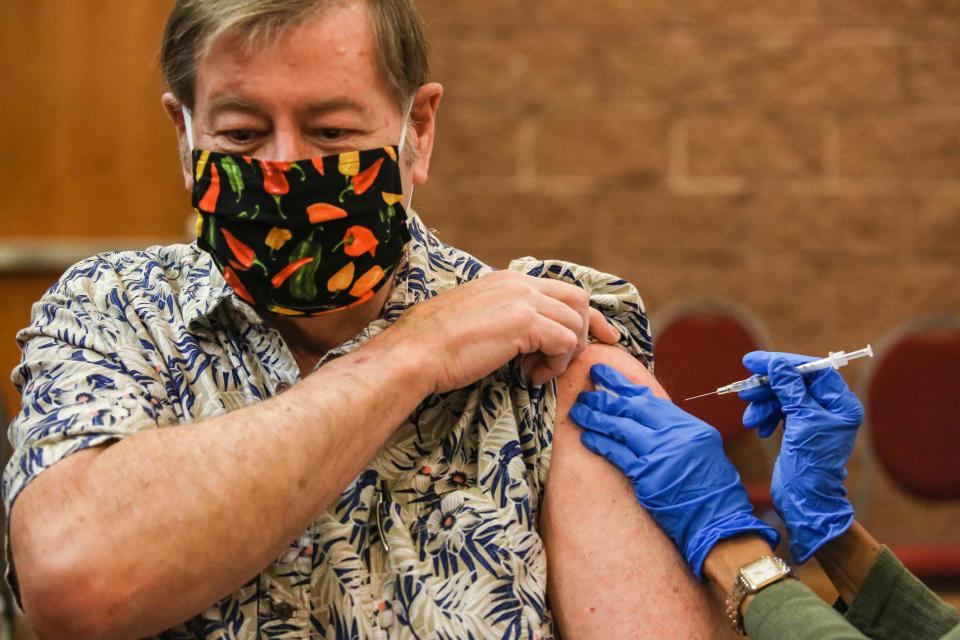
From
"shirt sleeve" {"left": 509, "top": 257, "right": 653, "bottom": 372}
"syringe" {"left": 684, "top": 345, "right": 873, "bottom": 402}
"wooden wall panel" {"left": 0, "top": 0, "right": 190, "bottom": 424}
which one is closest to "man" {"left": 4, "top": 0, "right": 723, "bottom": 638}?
"shirt sleeve" {"left": 509, "top": 257, "right": 653, "bottom": 372}

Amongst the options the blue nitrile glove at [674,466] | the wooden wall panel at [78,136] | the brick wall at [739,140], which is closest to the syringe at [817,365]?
the blue nitrile glove at [674,466]

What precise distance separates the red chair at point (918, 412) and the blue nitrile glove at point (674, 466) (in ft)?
5.59

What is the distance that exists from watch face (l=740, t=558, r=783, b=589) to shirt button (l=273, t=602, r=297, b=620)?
534 mm

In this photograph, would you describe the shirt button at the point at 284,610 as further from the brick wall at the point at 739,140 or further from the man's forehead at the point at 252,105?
the brick wall at the point at 739,140

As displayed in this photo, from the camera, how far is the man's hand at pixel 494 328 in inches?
46.3

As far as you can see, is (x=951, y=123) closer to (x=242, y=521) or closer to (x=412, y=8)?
(x=412, y=8)

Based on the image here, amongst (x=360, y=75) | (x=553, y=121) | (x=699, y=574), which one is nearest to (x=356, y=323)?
(x=360, y=75)

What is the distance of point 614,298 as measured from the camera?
4.64ft

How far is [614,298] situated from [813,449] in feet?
1.15

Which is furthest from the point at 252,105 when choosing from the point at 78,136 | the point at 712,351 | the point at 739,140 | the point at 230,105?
the point at 739,140

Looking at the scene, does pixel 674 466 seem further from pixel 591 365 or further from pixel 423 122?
pixel 423 122

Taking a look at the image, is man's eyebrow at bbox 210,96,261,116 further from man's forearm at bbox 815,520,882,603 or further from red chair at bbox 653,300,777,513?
red chair at bbox 653,300,777,513

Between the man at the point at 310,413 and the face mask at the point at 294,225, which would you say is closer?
the man at the point at 310,413

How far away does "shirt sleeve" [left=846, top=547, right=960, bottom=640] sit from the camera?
1.20m
